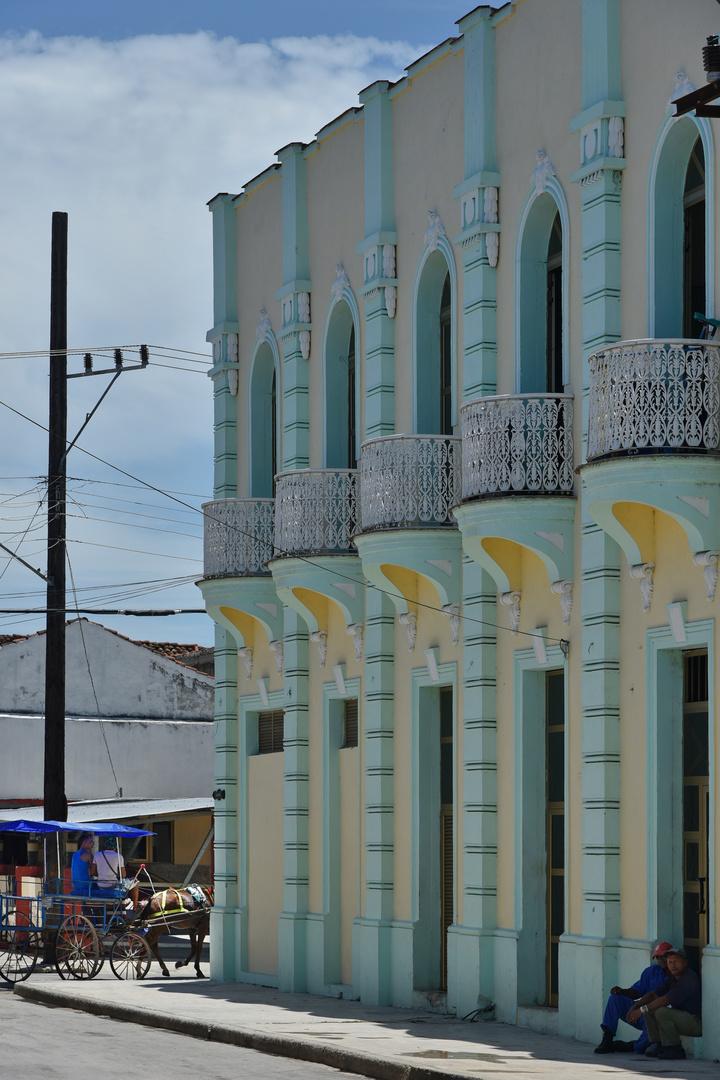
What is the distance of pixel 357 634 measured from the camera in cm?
2194

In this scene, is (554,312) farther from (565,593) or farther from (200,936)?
(200,936)

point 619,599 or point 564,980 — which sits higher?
point 619,599

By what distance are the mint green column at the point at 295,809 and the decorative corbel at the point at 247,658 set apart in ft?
5.17

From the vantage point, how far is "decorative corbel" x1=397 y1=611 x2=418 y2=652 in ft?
67.5

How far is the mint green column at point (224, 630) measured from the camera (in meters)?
25.5

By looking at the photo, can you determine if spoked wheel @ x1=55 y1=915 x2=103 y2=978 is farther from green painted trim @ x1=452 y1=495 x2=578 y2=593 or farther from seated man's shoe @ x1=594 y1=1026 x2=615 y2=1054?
seated man's shoe @ x1=594 y1=1026 x2=615 y2=1054

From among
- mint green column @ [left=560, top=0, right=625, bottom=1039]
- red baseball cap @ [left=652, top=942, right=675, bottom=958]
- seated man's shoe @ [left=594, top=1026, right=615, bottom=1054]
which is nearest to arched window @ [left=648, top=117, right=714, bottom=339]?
mint green column @ [left=560, top=0, right=625, bottom=1039]

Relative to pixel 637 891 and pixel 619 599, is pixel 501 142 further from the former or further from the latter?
pixel 637 891

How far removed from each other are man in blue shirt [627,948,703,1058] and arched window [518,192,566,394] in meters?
Result: 6.01

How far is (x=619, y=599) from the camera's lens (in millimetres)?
16734

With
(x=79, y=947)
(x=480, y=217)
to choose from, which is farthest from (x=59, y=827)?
(x=480, y=217)

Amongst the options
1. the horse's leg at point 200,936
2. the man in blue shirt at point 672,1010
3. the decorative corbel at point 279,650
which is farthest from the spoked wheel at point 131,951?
the man in blue shirt at point 672,1010

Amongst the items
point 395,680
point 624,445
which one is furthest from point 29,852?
point 624,445

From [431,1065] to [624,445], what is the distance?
5096 mm
